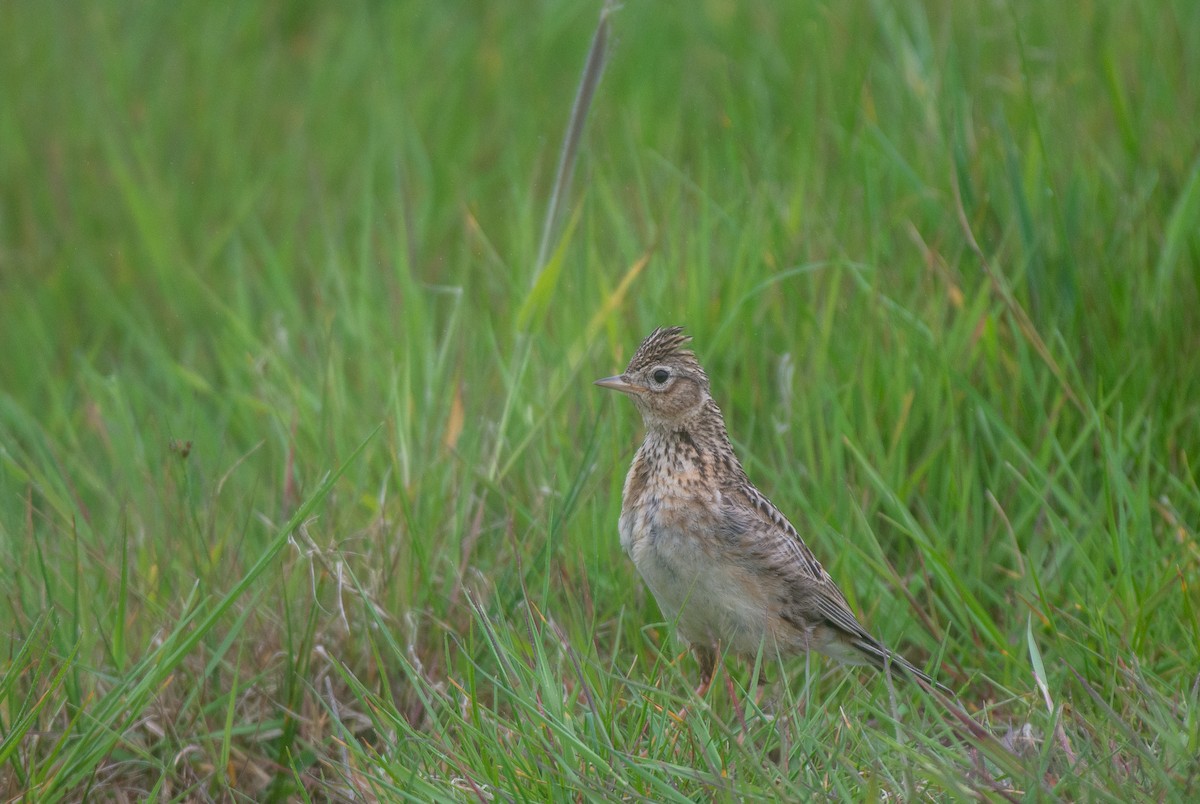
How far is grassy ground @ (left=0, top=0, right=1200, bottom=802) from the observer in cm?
374

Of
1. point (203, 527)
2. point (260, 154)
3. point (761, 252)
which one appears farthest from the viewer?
point (260, 154)

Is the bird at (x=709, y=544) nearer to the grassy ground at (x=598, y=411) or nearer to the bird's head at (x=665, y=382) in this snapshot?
the bird's head at (x=665, y=382)

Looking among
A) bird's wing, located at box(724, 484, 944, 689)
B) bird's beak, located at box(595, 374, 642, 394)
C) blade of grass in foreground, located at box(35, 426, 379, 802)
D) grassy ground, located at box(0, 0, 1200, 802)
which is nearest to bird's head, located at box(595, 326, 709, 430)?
bird's beak, located at box(595, 374, 642, 394)

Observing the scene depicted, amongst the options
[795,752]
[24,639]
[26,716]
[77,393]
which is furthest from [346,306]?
[795,752]

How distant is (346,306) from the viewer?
20.1 feet

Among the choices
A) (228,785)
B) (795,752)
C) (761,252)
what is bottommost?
(228,785)

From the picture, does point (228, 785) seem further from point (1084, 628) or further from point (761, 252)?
point (761, 252)

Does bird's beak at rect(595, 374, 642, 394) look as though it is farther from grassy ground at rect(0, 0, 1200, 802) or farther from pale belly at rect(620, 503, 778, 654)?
pale belly at rect(620, 503, 778, 654)

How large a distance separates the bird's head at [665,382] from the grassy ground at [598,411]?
0.78 feet

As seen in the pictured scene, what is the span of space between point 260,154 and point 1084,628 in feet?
18.3

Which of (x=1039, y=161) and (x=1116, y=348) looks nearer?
(x=1116, y=348)

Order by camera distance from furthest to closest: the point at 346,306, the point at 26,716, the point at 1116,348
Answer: the point at 346,306 → the point at 1116,348 → the point at 26,716

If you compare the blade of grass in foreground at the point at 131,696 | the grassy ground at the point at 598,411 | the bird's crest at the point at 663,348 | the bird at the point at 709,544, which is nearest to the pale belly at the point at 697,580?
the bird at the point at 709,544

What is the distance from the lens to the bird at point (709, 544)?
4379 mm
